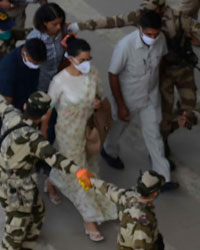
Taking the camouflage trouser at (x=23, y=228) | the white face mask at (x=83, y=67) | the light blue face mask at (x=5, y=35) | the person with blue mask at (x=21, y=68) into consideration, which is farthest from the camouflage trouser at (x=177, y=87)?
the camouflage trouser at (x=23, y=228)

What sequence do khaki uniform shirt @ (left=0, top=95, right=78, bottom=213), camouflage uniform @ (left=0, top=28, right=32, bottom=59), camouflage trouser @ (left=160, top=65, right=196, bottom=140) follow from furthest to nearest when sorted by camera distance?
camouflage trouser @ (left=160, top=65, right=196, bottom=140)
camouflage uniform @ (left=0, top=28, right=32, bottom=59)
khaki uniform shirt @ (left=0, top=95, right=78, bottom=213)

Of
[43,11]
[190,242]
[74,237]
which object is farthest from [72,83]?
[190,242]

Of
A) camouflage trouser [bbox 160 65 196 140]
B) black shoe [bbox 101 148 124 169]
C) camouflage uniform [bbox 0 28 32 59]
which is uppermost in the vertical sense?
camouflage uniform [bbox 0 28 32 59]

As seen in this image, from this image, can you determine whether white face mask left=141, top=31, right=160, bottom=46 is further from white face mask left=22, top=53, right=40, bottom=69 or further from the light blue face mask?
the light blue face mask

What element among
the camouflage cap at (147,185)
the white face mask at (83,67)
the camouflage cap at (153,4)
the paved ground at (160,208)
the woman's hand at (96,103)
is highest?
the camouflage cap at (153,4)

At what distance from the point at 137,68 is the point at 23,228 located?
164cm

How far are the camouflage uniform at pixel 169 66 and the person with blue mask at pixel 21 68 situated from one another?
885 millimetres

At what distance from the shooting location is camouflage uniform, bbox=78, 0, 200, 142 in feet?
16.5

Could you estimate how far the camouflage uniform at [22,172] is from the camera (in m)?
3.92

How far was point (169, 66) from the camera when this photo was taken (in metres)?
5.27

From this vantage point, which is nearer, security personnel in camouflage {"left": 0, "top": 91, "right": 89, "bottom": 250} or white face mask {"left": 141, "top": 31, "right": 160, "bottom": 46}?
security personnel in camouflage {"left": 0, "top": 91, "right": 89, "bottom": 250}

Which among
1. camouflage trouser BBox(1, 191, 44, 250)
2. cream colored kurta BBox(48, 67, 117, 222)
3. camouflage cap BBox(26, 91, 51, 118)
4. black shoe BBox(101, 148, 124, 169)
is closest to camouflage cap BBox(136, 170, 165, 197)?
camouflage cap BBox(26, 91, 51, 118)

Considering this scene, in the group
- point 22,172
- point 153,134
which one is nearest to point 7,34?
point 22,172

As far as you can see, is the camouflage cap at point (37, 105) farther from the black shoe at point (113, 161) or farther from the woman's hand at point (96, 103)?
the black shoe at point (113, 161)
